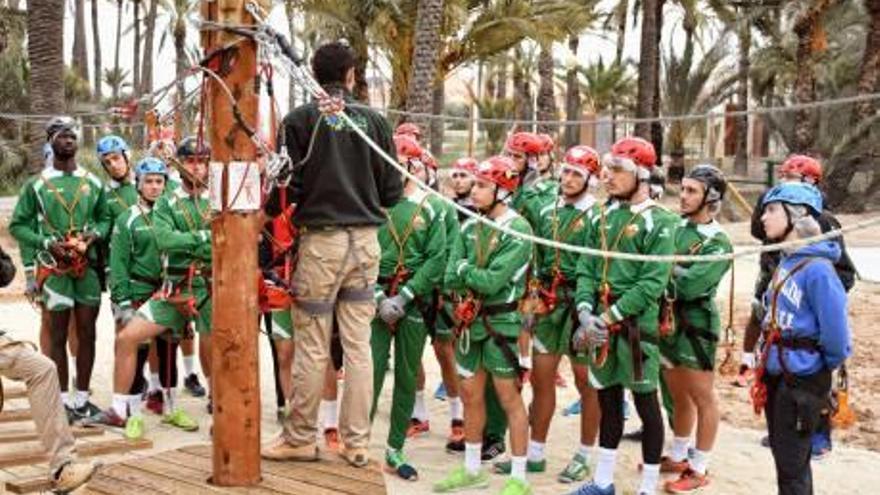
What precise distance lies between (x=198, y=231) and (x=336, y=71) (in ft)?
8.78

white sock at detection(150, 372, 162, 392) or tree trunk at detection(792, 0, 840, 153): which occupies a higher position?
tree trunk at detection(792, 0, 840, 153)

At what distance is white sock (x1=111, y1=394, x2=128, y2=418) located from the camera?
7512mm

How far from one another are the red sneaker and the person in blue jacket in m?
5.06

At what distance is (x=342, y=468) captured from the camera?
5.12m

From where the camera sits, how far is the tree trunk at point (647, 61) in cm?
2777

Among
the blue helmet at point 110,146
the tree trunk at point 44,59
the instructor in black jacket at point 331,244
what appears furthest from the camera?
the tree trunk at point 44,59

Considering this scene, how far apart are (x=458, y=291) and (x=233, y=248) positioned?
2.34 meters

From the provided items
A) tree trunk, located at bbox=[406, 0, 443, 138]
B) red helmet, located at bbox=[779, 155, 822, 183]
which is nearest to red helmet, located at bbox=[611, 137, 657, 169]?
red helmet, located at bbox=[779, 155, 822, 183]

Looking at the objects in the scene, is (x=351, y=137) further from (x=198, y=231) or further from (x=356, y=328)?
(x=198, y=231)

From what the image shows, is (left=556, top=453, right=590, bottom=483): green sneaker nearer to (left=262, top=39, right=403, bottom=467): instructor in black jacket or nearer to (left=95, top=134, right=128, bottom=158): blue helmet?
(left=262, top=39, right=403, bottom=467): instructor in black jacket

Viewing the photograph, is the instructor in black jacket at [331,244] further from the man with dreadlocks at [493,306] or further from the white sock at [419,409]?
the white sock at [419,409]

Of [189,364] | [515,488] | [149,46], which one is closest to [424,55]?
[189,364]

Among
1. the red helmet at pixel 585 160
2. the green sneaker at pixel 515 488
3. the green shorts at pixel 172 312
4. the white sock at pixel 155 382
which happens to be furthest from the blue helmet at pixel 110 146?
the green sneaker at pixel 515 488

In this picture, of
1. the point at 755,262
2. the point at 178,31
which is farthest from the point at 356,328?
the point at 178,31
